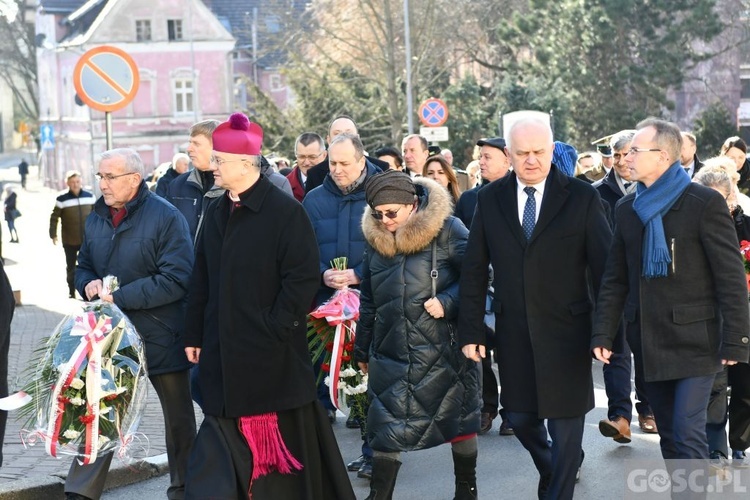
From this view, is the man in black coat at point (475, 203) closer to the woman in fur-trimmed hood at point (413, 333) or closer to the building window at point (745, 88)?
the woman in fur-trimmed hood at point (413, 333)

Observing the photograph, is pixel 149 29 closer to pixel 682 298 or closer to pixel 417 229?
pixel 417 229

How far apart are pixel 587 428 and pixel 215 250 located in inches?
156

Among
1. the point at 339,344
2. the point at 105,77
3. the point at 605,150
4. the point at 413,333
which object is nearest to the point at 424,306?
the point at 413,333

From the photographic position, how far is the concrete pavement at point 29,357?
7.64 meters

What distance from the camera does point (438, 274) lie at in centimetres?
693

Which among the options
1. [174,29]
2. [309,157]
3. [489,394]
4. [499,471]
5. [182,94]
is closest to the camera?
[499,471]

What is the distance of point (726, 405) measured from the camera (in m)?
7.68

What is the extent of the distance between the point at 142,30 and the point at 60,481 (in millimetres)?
59941

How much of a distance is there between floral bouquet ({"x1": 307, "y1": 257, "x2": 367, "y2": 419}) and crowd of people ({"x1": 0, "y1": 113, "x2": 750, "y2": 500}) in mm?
597

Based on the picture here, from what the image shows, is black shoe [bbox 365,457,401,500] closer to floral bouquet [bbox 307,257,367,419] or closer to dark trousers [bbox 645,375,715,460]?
floral bouquet [bbox 307,257,367,419]

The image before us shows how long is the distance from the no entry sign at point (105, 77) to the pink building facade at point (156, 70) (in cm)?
5170

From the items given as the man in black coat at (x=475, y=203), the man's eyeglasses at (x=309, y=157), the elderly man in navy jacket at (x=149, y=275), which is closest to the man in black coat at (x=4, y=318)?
the elderly man in navy jacket at (x=149, y=275)

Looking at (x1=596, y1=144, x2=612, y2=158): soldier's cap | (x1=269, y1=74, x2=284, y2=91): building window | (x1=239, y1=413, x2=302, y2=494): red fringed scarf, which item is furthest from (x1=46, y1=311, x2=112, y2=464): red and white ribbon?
(x1=269, y1=74, x2=284, y2=91): building window

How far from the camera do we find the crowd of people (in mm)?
6254
